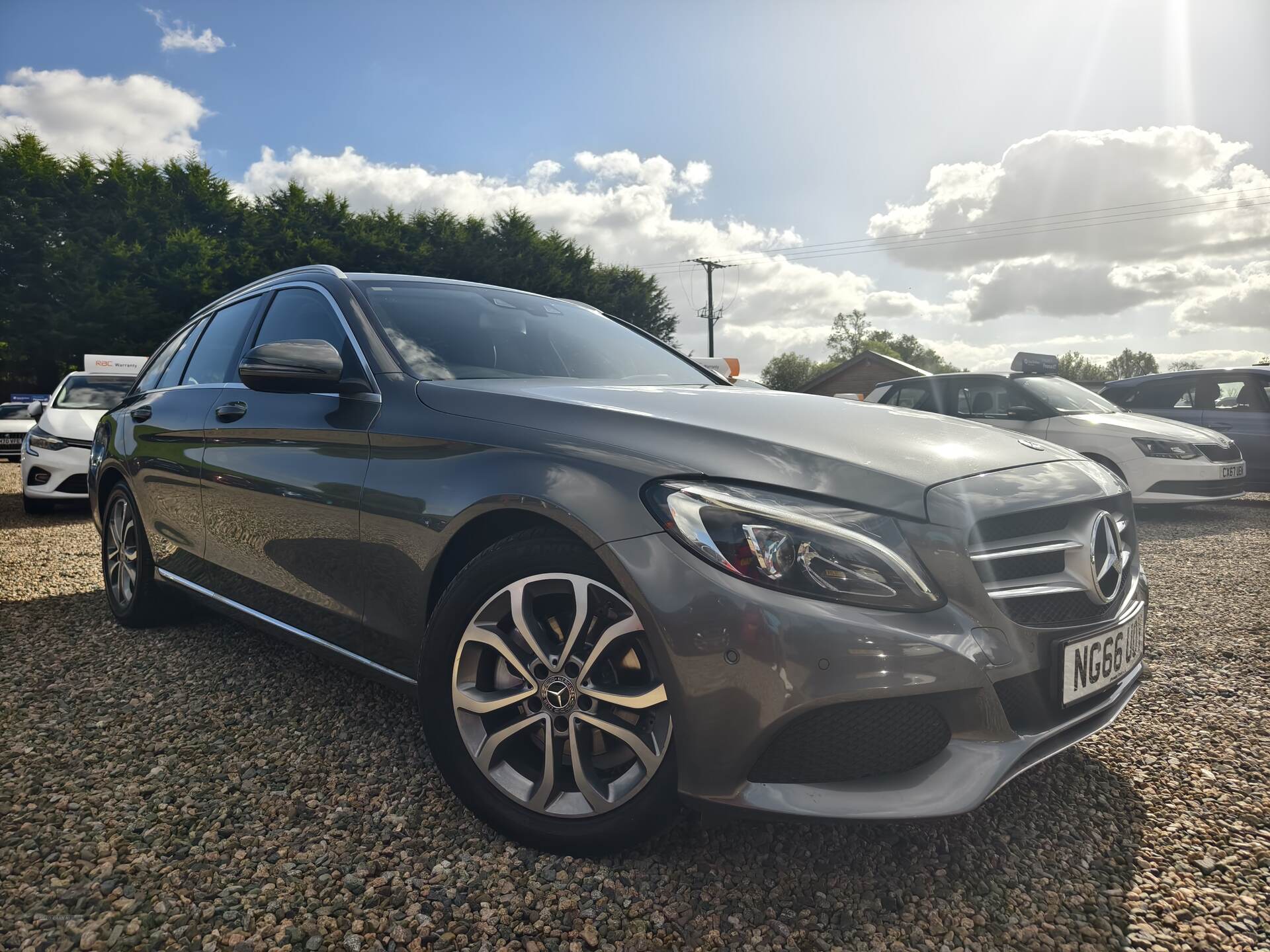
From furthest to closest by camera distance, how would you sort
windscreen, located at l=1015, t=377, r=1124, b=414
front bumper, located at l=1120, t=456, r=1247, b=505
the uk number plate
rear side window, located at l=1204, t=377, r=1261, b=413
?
rear side window, located at l=1204, t=377, r=1261, b=413 < windscreen, located at l=1015, t=377, r=1124, b=414 < front bumper, located at l=1120, t=456, r=1247, b=505 < the uk number plate

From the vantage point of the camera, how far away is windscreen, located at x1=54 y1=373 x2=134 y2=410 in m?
8.89

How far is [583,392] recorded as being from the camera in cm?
230

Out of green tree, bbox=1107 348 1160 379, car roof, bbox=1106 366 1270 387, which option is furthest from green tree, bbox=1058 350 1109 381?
car roof, bbox=1106 366 1270 387

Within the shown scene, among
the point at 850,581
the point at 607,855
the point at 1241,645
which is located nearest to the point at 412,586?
the point at 607,855

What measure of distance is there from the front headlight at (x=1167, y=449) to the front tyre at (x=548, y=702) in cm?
765

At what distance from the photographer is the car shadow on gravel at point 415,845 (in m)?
1.78

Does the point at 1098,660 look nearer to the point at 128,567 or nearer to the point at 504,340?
the point at 504,340

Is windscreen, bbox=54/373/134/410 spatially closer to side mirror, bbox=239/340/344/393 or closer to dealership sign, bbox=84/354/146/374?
dealership sign, bbox=84/354/146/374

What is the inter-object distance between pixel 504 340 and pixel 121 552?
2652mm

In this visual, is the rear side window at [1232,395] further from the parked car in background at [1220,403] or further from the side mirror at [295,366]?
the side mirror at [295,366]

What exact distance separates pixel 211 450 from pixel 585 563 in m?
2.05

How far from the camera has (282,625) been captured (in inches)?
110

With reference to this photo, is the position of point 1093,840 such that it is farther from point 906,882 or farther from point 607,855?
point 607,855

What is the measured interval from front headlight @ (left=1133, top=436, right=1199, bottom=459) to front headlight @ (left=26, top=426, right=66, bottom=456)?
10.4 meters
